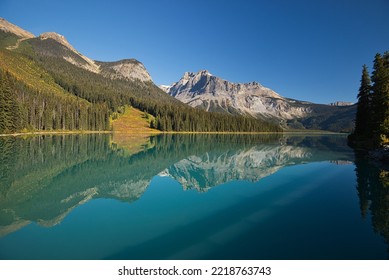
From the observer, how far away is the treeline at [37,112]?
300 feet

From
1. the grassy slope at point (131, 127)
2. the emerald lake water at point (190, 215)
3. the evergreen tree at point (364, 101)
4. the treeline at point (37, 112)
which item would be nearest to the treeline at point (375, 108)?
the evergreen tree at point (364, 101)

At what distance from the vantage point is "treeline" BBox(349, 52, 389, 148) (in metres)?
50.2

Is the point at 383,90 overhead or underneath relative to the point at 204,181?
overhead

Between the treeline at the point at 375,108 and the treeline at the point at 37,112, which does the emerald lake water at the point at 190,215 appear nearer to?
the treeline at the point at 375,108

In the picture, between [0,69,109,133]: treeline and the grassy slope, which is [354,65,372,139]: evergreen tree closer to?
[0,69,109,133]: treeline

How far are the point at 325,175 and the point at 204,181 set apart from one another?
16.6m

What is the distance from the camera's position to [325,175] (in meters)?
35.3

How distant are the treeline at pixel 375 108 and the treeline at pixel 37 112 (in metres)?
106

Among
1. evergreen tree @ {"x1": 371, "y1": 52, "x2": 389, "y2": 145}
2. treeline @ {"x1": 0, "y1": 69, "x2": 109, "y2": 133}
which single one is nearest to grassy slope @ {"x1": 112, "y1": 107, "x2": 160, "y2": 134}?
treeline @ {"x1": 0, "y1": 69, "x2": 109, "y2": 133}

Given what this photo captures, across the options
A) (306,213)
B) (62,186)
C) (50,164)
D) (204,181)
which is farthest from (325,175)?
(50,164)

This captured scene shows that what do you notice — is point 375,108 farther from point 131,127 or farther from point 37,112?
point 131,127

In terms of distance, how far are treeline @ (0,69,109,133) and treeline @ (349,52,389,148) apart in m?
106

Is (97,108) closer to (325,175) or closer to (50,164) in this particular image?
(50,164)

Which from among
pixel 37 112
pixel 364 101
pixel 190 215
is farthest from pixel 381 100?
pixel 37 112
